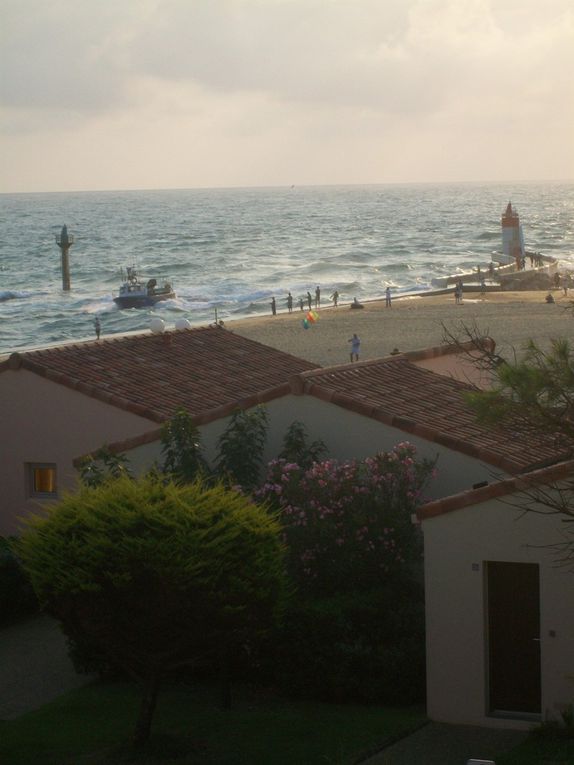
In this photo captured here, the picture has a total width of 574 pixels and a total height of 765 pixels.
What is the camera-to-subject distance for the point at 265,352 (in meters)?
24.6

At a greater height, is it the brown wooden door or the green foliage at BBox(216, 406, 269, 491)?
the green foliage at BBox(216, 406, 269, 491)

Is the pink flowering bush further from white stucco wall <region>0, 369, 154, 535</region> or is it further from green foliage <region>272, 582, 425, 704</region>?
white stucco wall <region>0, 369, 154, 535</region>

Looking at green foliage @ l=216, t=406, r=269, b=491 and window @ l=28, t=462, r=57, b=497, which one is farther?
window @ l=28, t=462, r=57, b=497

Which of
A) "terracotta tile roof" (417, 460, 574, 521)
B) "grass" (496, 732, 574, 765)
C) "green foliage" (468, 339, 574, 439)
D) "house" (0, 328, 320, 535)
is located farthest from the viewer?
"house" (0, 328, 320, 535)

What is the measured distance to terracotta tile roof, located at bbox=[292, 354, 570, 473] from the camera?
1569 centimetres

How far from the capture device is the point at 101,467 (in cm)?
1722

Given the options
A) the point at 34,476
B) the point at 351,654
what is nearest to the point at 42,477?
the point at 34,476

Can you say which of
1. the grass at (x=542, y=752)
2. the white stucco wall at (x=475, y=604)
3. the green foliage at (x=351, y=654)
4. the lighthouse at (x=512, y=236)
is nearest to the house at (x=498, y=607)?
the white stucco wall at (x=475, y=604)

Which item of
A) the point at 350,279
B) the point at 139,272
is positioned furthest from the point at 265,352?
the point at 139,272

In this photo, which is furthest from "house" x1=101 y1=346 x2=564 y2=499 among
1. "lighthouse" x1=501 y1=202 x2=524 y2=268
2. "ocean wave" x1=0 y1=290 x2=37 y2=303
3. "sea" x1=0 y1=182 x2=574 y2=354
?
"ocean wave" x1=0 y1=290 x2=37 y2=303

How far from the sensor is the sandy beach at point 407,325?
48.8 meters

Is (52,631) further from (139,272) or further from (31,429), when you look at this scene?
(139,272)

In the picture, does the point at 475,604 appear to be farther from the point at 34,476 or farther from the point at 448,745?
the point at 34,476

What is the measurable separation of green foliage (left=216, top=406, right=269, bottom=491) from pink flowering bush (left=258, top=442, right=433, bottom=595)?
88 cm
